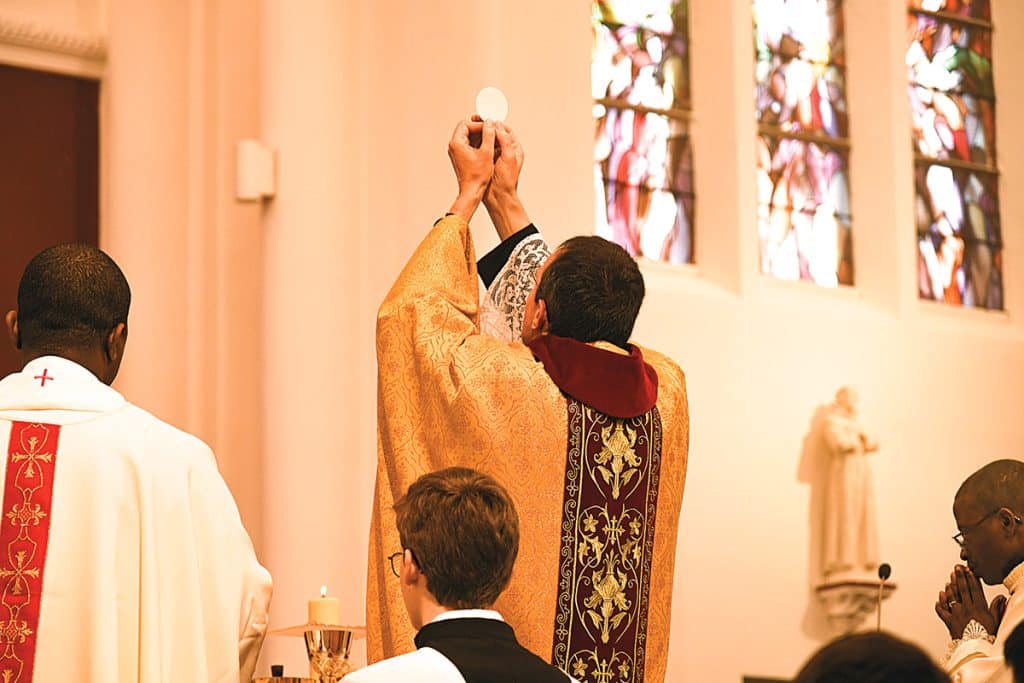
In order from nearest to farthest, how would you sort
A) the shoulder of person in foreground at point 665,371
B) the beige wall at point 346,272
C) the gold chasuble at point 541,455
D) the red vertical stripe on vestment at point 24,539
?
the red vertical stripe on vestment at point 24,539, the gold chasuble at point 541,455, the shoulder of person in foreground at point 665,371, the beige wall at point 346,272

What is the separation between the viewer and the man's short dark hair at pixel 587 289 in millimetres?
4699

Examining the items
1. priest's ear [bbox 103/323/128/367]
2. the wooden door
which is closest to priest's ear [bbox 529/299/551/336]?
priest's ear [bbox 103/323/128/367]

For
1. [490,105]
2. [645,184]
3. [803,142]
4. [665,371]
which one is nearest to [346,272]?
[645,184]

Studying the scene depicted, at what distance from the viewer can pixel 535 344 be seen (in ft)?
15.5

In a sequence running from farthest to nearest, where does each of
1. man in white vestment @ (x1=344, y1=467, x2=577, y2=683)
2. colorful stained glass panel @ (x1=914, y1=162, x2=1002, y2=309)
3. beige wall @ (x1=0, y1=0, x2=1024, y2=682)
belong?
1. colorful stained glass panel @ (x1=914, y1=162, x2=1002, y2=309)
2. beige wall @ (x1=0, y1=0, x2=1024, y2=682)
3. man in white vestment @ (x1=344, y1=467, x2=577, y2=683)

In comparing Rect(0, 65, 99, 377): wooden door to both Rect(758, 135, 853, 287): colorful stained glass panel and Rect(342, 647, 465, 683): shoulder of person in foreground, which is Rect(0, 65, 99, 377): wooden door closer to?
Rect(758, 135, 853, 287): colorful stained glass panel

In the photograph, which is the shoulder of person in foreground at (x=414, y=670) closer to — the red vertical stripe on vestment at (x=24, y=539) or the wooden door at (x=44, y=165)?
the red vertical stripe on vestment at (x=24, y=539)

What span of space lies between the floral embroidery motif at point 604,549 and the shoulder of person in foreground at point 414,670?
118cm

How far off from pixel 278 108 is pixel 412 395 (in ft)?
15.6

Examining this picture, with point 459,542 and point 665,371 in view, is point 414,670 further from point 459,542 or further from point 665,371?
point 665,371

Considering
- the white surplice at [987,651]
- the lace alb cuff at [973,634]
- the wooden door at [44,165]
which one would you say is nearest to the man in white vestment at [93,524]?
the white surplice at [987,651]

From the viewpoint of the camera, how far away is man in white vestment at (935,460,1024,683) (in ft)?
16.8

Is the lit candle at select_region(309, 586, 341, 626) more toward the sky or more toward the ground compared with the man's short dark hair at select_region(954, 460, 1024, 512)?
more toward the ground

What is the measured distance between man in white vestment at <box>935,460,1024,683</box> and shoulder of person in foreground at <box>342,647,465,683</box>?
84.5 inches
